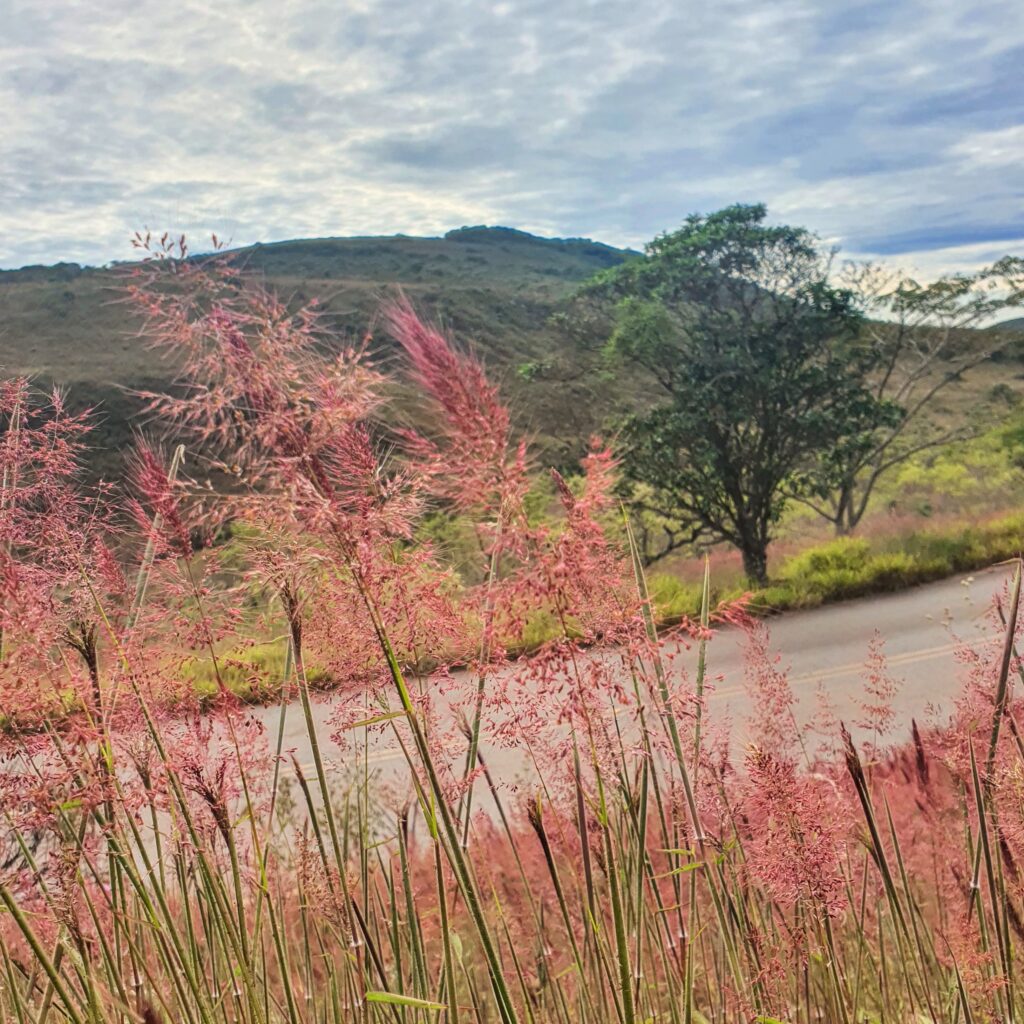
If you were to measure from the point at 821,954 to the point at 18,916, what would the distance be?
1.33 metres

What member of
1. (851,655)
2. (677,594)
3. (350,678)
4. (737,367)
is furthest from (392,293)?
(737,367)

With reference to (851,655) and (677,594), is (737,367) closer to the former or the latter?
(677,594)

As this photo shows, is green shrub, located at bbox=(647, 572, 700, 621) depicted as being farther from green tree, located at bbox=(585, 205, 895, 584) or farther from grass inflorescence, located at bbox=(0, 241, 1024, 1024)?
grass inflorescence, located at bbox=(0, 241, 1024, 1024)

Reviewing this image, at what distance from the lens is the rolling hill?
14523 mm

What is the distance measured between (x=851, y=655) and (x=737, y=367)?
443 centimetres

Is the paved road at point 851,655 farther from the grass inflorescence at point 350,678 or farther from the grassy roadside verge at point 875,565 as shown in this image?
the grass inflorescence at point 350,678

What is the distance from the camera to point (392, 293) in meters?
1.12

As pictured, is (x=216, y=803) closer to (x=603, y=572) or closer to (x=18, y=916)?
(x=18, y=916)

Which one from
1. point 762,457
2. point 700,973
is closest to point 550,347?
point 762,457

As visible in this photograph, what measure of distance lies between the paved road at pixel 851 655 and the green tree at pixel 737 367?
6.04 feet

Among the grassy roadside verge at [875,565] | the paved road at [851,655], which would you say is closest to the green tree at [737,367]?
the grassy roadside verge at [875,565]

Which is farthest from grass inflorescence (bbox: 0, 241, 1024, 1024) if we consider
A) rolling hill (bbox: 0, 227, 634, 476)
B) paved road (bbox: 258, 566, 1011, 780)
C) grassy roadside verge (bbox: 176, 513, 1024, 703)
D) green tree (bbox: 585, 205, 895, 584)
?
green tree (bbox: 585, 205, 895, 584)

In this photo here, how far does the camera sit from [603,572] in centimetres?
112

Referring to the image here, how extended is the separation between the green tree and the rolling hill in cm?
137
